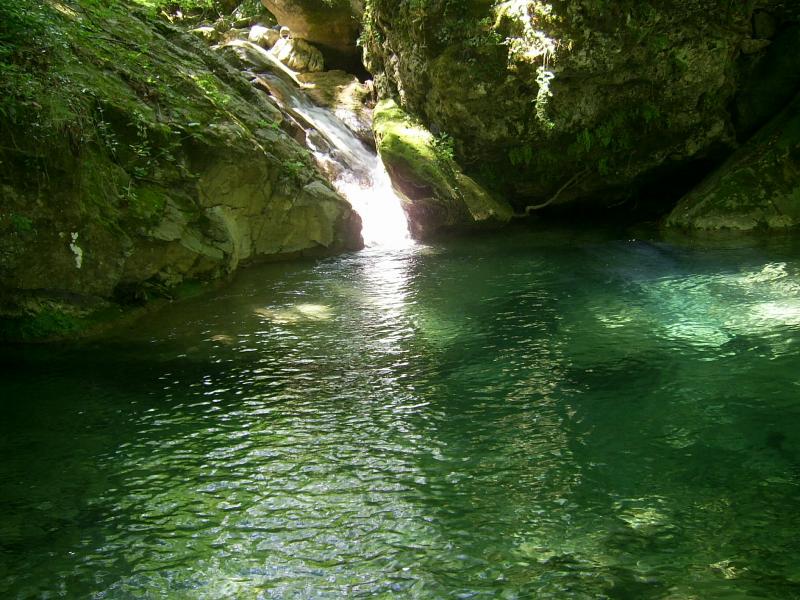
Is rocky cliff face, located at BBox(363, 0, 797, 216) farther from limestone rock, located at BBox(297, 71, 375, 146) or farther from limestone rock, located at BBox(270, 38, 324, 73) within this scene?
limestone rock, located at BBox(270, 38, 324, 73)

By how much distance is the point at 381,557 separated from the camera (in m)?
4.08

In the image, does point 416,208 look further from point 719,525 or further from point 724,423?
point 719,525

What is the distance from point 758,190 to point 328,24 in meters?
13.8

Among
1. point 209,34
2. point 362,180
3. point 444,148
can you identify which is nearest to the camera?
point 444,148

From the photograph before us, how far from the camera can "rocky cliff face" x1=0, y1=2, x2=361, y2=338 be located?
27.3 feet

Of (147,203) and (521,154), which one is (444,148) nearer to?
(521,154)

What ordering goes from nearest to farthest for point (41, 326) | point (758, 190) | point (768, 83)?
1. point (41, 326)
2. point (758, 190)
3. point (768, 83)

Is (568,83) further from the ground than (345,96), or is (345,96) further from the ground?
(345,96)

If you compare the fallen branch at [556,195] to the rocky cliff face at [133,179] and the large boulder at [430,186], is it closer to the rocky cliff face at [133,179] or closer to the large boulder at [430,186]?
the large boulder at [430,186]

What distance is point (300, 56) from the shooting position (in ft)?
70.5

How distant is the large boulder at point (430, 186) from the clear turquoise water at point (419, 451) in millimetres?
6037

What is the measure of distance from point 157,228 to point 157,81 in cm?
330

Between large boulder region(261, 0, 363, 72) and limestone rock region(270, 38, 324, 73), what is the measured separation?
28 cm

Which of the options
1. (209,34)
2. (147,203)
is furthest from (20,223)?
(209,34)
